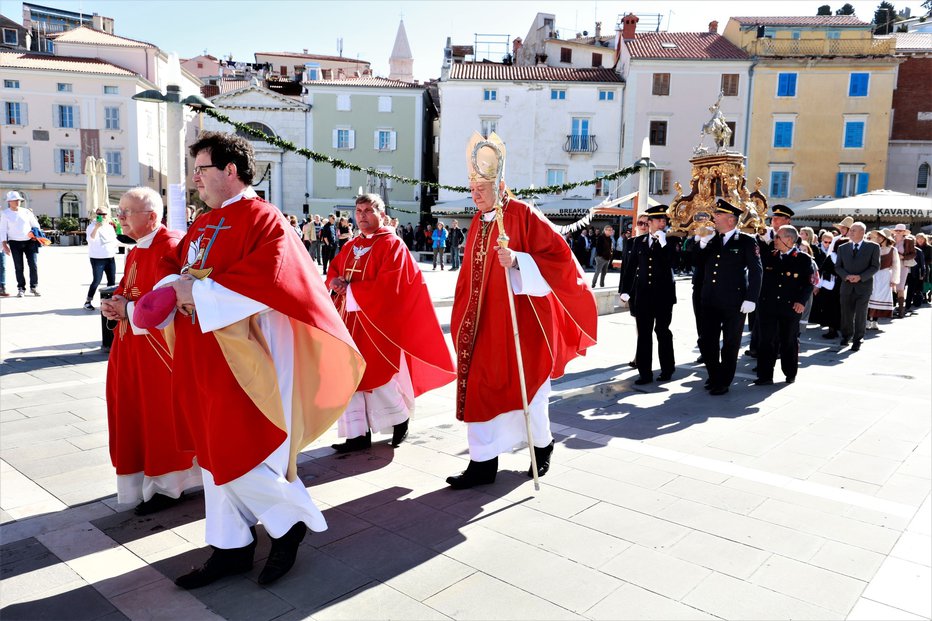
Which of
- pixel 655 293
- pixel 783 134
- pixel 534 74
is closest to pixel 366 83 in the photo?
pixel 534 74

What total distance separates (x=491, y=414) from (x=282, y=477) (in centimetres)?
161

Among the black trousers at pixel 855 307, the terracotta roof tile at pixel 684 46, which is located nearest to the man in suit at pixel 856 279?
the black trousers at pixel 855 307

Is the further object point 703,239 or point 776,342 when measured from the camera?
point 776,342

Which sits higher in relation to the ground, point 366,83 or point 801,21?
point 801,21

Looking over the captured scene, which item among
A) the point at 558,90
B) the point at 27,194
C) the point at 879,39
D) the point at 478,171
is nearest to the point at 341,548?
the point at 478,171

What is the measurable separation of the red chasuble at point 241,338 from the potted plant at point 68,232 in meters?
34.7

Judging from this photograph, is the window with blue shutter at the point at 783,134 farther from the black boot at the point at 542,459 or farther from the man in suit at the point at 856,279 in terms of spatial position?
the black boot at the point at 542,459

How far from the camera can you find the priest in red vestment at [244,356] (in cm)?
314

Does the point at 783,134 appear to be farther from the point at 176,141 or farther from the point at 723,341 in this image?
the point at 176,141

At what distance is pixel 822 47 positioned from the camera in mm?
36438

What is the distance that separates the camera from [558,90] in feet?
125

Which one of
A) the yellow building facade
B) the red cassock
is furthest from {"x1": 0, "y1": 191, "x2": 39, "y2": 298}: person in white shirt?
the yellow building facade

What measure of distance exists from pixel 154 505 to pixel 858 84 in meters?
40.8

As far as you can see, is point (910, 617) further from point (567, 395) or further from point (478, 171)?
point (567, 395)
